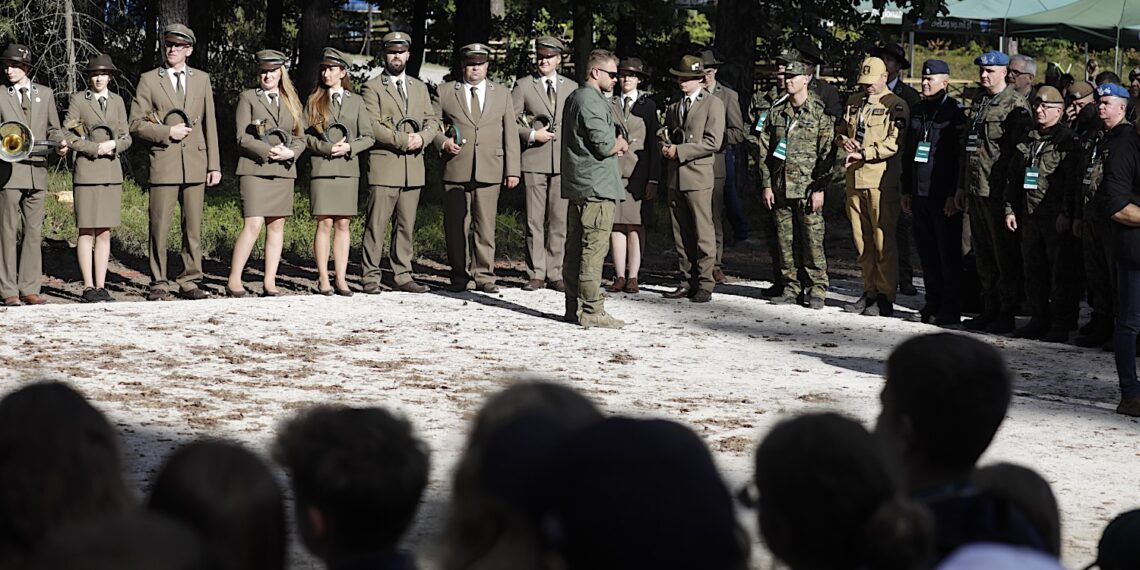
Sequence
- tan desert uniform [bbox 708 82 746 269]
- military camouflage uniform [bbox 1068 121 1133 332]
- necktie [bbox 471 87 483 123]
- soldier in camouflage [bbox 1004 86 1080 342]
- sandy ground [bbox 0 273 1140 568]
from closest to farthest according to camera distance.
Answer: sandy ground [bbox 0 273 1140 568] → military camouflage uniform [bbox 1068 121 1133 332] → soldier in camouflage [bbox 1004 86 1080 342] → necktie [bbox 471 87 483 123] → tan desert uniform [bbox 708 82 746 269]

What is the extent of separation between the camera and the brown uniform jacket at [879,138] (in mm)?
11953

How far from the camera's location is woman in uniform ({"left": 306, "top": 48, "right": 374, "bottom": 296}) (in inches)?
493

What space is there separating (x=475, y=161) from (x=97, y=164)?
3130 mm

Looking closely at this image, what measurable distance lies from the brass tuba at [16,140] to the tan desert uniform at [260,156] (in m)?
1.62

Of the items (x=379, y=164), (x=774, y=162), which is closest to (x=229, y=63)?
(x=379, y=164)

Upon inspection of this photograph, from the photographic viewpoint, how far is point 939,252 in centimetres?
1197

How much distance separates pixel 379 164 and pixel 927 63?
4621 millimetres

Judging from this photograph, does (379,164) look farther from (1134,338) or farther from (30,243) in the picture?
(1134,338)

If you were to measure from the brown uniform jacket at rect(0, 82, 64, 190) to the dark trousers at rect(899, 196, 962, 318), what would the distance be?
6.83m

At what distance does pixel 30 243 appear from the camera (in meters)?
11.8

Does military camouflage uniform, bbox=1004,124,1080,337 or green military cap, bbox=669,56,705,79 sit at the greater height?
green military cap, bbox=669,56,705,79

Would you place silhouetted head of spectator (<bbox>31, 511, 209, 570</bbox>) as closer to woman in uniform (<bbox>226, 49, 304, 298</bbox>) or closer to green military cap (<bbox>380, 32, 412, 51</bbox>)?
woman in uniform (<bbox>226, 49, 304, 298</bbox>)

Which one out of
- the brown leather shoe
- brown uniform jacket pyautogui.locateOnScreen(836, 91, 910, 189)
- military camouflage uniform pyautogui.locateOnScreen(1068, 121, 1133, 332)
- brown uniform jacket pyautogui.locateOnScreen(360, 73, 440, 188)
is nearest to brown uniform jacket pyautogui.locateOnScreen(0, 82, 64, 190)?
brown uniform jacket pyautogui.locateOnScreen(360, 73, 440, 188)

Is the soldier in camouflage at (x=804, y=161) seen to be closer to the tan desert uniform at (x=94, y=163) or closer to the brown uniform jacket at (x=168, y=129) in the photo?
the brown uniform jacket at (x=168, y=129)
